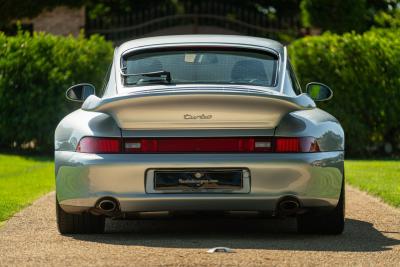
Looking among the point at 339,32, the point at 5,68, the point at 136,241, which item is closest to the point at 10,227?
the point at 136,241

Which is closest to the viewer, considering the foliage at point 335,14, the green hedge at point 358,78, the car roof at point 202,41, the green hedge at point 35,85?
the car roof at point 202,41

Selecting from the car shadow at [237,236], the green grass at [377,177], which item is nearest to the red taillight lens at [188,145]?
the car shadow at [237,236]

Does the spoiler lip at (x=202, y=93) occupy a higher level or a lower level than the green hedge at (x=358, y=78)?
higher

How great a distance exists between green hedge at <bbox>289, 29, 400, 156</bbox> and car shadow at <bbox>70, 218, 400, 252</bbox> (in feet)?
32.7

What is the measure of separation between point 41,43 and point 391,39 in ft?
20.9

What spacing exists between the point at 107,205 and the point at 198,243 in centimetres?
72

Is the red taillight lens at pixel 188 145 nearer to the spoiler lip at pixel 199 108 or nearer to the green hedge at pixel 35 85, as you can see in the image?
the spoiler lip at pixel 199 108

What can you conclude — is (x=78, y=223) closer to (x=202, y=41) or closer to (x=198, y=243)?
(x=198, y=243)

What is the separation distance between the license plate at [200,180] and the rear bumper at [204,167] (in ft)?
0.14

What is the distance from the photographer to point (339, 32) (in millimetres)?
26297

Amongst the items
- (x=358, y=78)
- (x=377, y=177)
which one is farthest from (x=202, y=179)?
(x=358, y=78)

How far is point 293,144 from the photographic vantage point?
27.5ft

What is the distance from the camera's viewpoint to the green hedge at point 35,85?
65.2 ft

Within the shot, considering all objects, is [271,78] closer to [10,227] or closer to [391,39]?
[10,227]
